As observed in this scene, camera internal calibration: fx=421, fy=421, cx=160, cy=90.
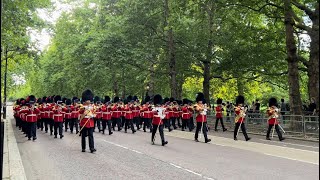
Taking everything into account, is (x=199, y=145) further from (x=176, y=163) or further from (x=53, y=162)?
(x=53, y=162)

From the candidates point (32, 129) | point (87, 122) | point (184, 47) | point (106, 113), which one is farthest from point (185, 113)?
point (87, 122)

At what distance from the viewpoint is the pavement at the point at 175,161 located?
31.7ft

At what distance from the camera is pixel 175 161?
462 inches

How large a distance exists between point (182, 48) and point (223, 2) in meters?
10.5

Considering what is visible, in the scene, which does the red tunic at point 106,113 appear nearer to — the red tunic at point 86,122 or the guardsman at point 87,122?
the guardsman at point 87,122

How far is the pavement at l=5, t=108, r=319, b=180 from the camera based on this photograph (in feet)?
31.7

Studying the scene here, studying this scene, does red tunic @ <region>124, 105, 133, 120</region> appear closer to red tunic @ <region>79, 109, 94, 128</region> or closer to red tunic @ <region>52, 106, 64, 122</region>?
red tunic @ <region>52, 106, 64, 122</region>

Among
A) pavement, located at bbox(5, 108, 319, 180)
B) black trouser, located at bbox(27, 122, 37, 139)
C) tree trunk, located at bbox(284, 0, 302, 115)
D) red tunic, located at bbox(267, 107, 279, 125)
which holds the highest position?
tree trunk, located at bbox(284, 0, 302, 115)

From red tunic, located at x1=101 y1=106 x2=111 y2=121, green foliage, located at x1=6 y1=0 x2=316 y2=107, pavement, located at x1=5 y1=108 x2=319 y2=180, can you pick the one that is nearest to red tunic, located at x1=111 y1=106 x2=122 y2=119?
red tunic, located at x1=101 y1=106 x2=111 y2=121

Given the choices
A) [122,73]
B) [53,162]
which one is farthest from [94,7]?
[53,162]

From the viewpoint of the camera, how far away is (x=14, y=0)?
1633 centimetres

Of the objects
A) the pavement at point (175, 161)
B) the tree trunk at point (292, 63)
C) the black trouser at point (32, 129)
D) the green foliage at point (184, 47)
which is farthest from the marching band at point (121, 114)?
the green foliage at point (184, 47)

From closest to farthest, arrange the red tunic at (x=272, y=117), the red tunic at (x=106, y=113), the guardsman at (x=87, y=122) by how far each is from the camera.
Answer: the guardsman at (x=87, y=122), the red tunic at (x=272, y=117), the red tunic at (x=106, y=113)

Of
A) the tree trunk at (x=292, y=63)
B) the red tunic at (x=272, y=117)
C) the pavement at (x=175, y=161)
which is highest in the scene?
the tree trunk at (x=292, y=63)
